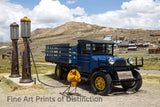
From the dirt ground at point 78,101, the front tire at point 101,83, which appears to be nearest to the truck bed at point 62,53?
the front tire at point 101,83

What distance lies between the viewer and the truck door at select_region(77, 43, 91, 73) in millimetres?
9984

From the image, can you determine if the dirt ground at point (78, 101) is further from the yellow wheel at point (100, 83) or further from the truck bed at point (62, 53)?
the truck bed at point (62, 53)

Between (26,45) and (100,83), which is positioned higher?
(26,45)

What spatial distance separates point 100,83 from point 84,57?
1.99m

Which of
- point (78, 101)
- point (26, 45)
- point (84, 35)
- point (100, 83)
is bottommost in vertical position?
point (78, 101)

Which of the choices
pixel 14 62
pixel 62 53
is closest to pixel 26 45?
pixel 62 53

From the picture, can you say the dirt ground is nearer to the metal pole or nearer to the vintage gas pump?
A: the vintage gas pump

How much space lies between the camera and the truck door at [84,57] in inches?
393

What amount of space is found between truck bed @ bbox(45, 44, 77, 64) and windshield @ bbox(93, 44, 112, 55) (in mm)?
1340

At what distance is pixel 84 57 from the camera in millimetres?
10250

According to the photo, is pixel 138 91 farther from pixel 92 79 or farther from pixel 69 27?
pixel 69 27

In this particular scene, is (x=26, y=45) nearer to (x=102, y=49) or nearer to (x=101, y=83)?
(x=102, y=49)

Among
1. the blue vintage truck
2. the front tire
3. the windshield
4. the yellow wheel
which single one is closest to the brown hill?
the blue vintage truck

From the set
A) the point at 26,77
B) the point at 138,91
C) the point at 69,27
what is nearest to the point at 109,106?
the point at 138,91
